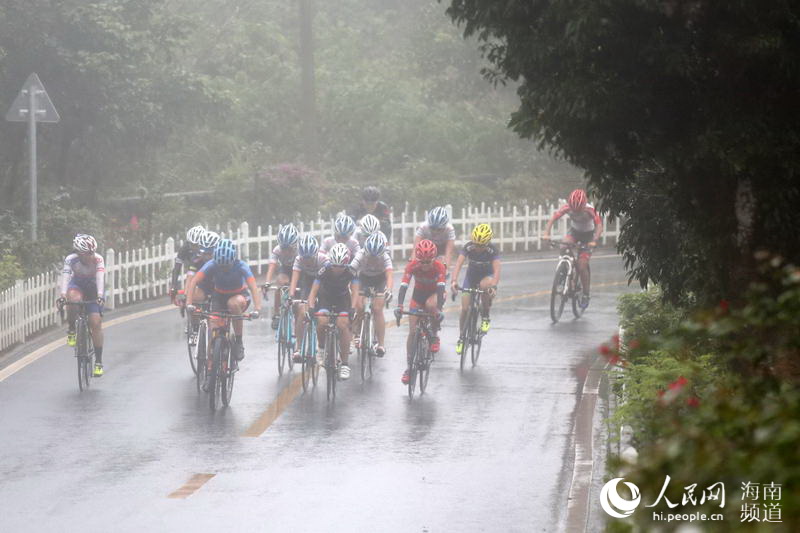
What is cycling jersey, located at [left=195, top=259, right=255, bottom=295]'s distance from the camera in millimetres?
15531

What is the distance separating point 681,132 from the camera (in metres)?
10.7

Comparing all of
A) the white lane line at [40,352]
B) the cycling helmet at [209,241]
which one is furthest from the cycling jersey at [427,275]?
the white lane line at [40,352]

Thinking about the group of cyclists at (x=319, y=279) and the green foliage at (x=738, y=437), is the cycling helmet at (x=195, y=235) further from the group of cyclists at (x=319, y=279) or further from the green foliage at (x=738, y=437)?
the green foliage at (x=738, y=437)

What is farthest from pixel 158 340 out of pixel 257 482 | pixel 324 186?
pixel 324 186

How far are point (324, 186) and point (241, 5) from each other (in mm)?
20063

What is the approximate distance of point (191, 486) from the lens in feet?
37.5

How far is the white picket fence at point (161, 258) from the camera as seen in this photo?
19344 millimetres

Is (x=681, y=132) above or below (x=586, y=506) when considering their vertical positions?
above

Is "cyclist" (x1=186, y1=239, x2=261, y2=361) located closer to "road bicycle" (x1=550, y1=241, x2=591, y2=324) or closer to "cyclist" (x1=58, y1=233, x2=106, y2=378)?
"cyclist" (x1=58, y1=233, x2=106, y2=378)

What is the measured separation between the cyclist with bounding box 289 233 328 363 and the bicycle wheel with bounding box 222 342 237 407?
4.42 ft

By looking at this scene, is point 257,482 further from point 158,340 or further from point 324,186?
point 324,186

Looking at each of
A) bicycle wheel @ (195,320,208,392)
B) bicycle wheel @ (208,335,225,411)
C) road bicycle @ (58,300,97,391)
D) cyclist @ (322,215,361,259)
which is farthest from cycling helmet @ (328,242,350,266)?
road bicycle @ (58,300,97,391)

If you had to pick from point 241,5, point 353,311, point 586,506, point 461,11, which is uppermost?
point 241,5

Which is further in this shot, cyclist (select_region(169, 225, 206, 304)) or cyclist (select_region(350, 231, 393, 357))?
cyclist (select_region(169, 225, 206, 304))
